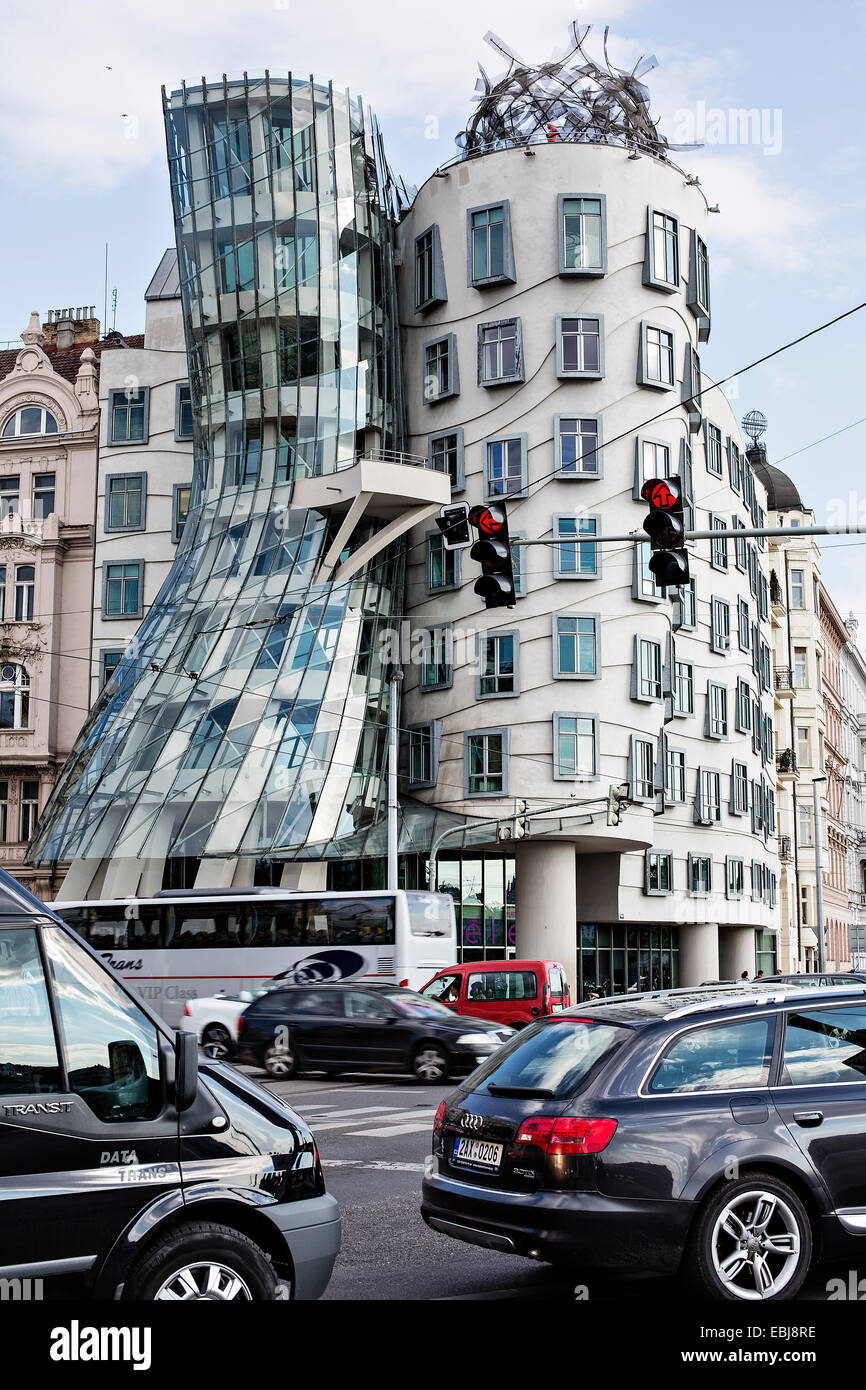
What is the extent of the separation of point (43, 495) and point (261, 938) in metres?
30.8

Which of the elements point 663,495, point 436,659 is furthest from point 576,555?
point 663,495

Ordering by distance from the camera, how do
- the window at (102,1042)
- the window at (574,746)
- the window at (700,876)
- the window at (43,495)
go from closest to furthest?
the window at (102,1042) < the window at (574,746) < the window at (700,876) < the window at (43,495)

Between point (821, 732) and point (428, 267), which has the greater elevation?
point (428, 267)

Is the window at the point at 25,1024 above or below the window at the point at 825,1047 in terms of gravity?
above

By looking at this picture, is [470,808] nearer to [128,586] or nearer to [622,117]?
[128,586]

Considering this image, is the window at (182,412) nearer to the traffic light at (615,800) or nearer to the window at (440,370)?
the window at (440,370)

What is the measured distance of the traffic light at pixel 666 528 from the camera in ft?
43.3

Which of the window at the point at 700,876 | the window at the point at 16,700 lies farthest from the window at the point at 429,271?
the window at the point at 700,876

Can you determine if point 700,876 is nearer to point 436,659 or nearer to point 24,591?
point 436,659

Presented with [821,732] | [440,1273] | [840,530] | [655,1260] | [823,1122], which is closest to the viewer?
[655,1260]

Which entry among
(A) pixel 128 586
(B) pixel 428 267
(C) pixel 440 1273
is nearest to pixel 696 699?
(B) pixel 428 267

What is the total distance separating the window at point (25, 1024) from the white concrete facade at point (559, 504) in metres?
37.3

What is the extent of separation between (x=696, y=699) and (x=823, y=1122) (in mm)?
44106
